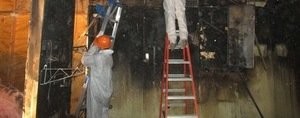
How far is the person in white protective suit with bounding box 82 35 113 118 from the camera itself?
426 cm

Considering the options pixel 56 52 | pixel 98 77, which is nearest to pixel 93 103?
pixel 98 77

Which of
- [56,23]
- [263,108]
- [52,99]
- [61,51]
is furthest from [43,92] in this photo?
[263,108]

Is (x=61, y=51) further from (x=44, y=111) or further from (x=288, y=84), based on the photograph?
(x=288, y=84)

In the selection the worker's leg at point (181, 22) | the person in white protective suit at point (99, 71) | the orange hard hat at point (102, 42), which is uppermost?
the worker's leg at point (181, 22)

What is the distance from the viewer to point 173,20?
434 centimetres

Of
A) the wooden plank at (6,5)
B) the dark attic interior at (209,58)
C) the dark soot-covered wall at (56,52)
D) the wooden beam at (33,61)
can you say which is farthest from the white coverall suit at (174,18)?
the wooden plank at (6,5)

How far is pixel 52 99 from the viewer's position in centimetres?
454

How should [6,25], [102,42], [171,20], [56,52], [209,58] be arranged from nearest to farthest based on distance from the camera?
[102,42] < [171,20] < [56,52] < [209,58] < [6,25]

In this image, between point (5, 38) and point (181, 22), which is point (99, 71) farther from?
point (5, 38)

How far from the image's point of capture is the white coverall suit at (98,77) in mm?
4262

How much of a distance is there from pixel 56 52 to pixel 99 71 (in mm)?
797

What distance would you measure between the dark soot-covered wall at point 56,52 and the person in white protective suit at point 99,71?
56 centimetres

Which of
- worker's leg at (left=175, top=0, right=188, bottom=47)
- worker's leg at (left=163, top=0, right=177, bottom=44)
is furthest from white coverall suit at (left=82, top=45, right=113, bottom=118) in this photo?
worker's leg at (left=175, top=0, right=188, bottom=47)

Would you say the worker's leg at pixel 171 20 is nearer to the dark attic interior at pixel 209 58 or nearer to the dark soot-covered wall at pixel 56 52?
the dark attic interior at pixel 209 58
